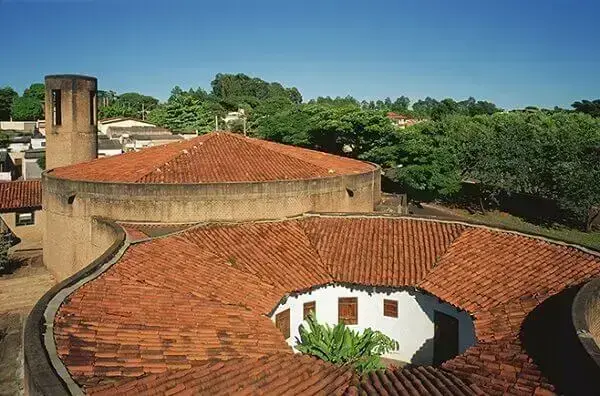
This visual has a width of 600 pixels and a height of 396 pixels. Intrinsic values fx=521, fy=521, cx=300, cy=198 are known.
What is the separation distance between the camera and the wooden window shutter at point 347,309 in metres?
17.3

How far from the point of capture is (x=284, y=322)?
1622 centimetres

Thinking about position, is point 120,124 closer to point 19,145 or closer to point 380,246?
point 19,145

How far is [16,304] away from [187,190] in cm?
772

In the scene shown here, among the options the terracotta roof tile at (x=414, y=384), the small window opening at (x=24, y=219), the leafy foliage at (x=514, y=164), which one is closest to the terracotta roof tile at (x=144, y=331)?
the terracotta roof tile at (x=414, y=384)

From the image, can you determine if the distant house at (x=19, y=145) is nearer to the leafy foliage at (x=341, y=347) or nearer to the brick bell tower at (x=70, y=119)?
the brick bell tower at (x=70, y=119)

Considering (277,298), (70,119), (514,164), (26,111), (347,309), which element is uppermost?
(26,111)

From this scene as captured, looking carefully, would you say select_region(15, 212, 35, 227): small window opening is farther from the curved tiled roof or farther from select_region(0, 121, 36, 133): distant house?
select_region(0, 121, 36, 133): distant house

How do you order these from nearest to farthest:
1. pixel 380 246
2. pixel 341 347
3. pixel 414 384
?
pixel 414 384
pixel 341 347
pixel 380 246

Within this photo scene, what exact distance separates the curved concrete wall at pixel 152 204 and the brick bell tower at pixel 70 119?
3950mm

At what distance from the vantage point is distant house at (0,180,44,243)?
98.2 ft

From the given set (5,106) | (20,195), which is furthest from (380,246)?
(5,106)

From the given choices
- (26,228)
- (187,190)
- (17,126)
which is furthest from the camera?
(17,126)

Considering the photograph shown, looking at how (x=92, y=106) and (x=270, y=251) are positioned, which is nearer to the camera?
(x=270, y=251)

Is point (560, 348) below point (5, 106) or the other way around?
below
